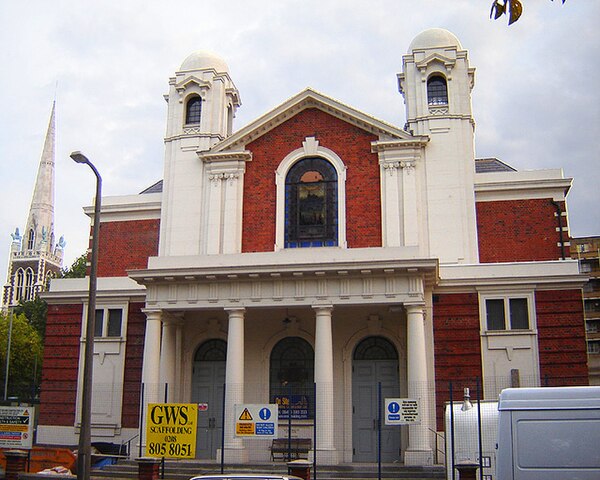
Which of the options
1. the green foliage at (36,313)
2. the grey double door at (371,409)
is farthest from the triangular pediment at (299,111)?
the green foliage at (36,313)

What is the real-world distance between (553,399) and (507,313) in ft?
45.7

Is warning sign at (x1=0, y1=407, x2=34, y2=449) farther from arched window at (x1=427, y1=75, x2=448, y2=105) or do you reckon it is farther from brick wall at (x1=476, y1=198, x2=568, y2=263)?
arched window at (x1=427, y1=75, x2=448, y2=105)

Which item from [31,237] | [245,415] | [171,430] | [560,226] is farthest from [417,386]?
[31,237]

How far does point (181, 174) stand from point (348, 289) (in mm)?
11208

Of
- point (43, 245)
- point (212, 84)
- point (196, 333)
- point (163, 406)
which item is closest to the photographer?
point (163, 406)

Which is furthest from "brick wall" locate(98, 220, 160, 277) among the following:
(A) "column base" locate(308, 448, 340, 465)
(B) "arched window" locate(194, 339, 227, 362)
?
(A) "column base" locate(308, 448, 340, 465)

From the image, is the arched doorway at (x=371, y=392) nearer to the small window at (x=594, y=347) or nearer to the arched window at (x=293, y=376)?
the arched window at (x=293, y=376)

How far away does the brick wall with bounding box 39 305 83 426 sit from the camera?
30672 mm

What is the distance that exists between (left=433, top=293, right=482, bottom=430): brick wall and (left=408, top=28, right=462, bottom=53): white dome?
37.3ft

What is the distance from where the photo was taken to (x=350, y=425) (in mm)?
26766

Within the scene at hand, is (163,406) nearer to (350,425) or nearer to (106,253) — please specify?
(350,425)

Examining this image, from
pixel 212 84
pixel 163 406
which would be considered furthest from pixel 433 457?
pixel 212 84

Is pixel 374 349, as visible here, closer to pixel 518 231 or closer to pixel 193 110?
pixel 518 231

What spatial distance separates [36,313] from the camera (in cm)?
7225
